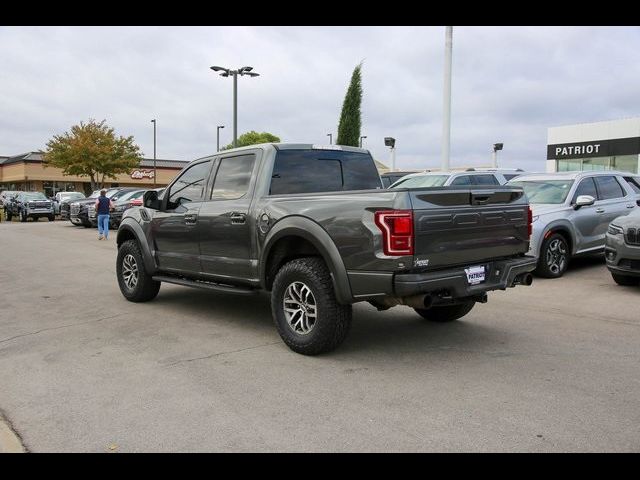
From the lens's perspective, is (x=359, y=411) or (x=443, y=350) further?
(x=443, y=350)

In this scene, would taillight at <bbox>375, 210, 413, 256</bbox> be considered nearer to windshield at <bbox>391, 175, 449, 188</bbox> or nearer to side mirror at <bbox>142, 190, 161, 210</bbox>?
side mirror at <bbox>142, 190, 161, 210</bbox>

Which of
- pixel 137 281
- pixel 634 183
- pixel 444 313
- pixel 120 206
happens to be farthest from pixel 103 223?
pixel 634 183

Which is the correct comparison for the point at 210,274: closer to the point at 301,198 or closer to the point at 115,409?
the point at 301,198

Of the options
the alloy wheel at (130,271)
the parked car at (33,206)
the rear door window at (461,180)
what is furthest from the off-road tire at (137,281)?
the parked car at (33,206)

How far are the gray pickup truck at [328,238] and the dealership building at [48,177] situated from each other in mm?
47153

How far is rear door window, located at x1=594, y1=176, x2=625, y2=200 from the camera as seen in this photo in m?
10.3

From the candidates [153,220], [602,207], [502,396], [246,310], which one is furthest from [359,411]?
[602,207]

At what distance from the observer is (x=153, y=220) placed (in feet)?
23.7

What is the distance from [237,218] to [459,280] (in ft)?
7.69

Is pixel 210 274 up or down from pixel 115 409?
up

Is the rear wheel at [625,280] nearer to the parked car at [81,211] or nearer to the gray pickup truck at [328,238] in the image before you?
the gray pickup truck at [328,238]

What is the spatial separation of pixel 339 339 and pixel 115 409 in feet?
6.28

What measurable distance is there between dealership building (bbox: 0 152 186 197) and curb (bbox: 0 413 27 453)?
4974 centimetres

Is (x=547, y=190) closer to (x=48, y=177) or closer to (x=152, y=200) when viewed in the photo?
(x=152, y=200)
